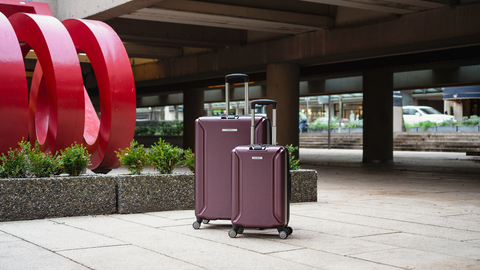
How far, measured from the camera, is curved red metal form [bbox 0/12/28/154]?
9219mm

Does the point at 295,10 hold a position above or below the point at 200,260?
above

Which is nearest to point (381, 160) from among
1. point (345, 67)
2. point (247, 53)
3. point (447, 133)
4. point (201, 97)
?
point (345, 67)

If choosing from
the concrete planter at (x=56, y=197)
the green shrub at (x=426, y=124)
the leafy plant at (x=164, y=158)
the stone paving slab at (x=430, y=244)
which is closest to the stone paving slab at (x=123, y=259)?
the concrete planter at (x=56, y=197)

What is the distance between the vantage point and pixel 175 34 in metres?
19.4

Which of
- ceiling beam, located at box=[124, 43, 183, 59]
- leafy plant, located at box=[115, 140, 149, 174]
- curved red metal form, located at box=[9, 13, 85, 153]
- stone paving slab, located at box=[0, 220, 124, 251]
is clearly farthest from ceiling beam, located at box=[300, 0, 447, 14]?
ceiling beam, located at box=[124, 43, 183, 59]

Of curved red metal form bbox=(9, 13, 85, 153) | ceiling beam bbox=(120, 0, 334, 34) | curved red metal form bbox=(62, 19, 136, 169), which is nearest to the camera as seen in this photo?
curved red metal form bbox=(9, 13, 85, 153)

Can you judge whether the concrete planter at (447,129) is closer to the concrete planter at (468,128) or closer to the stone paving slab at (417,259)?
the concrete planter at (468,128)

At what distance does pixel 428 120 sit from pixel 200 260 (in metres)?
41.3

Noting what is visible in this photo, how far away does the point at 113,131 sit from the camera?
34.6 ft

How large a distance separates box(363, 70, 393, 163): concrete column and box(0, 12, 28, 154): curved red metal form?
51.9 feet

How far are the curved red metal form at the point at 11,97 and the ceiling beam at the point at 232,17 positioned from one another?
6206mm

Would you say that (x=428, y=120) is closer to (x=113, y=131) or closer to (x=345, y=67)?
(x=345, y=67)

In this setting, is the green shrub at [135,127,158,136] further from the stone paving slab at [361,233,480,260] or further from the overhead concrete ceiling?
the stone paving slab at [361,233,480,260]

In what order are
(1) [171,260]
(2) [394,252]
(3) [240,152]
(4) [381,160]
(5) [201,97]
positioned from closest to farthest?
(1) [171,260]
(2) [394,252]
(3) [240,152]
(4) [381,160]
(5) [201,97]
